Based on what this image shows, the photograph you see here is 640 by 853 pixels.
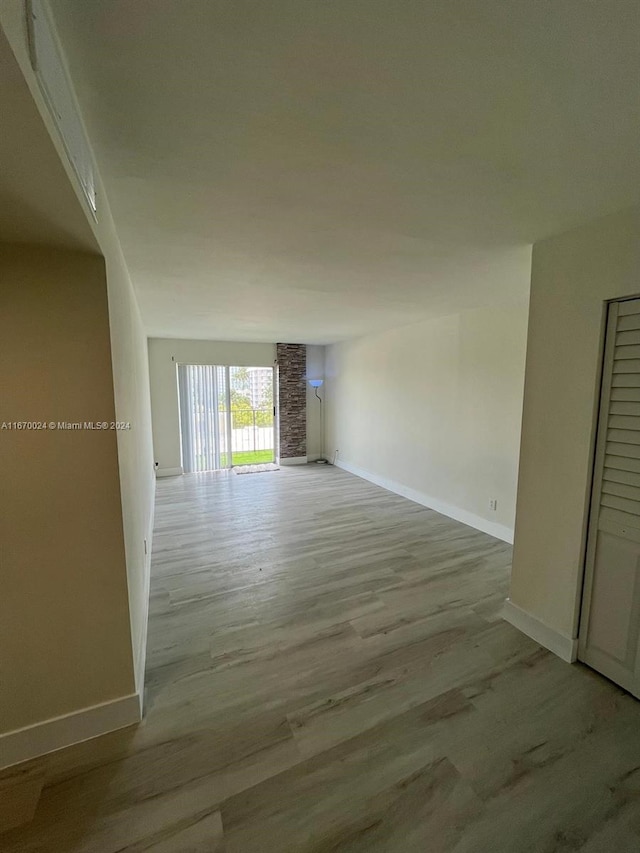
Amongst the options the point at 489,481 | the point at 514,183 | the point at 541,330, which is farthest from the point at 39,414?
the point at 489,481

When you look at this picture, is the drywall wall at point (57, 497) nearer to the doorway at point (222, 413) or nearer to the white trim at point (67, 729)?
the white trim at point (67, 729)

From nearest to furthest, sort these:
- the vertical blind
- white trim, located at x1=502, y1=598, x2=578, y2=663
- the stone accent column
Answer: white trim, located at x1=502, y1=598, x2=578, y2=663
the vertical blind
the stone accent column

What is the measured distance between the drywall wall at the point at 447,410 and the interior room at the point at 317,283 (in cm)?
98

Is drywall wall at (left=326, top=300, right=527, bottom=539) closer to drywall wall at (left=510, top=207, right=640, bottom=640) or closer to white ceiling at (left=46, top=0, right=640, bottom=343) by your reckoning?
drywall wall at (left=510, top=207, right=640, bottom=640)

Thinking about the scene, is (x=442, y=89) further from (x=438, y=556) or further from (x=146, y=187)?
(x=438, y=556)

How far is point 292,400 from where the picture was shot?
6789mm

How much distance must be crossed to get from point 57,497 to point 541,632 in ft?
8.56

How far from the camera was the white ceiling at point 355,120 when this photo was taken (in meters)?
0.79

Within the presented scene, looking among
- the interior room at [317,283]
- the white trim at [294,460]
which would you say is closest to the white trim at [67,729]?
the interior room at [317,283]

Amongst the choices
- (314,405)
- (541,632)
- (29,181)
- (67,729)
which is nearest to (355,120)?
(29,181)

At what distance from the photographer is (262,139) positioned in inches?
45.7

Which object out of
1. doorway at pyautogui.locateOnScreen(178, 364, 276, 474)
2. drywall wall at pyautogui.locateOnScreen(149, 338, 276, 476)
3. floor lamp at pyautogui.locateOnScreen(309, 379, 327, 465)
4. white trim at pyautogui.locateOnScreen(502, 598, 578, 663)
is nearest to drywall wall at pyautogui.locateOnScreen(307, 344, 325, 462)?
floor lamp at pyautogui.locateOnScreen(309, 379, 327, 465)

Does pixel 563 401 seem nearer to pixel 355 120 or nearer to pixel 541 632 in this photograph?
pixel 541 632

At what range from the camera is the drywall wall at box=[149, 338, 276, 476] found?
584 centimetres
